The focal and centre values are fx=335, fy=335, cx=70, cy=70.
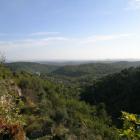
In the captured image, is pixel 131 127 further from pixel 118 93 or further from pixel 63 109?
pixel 118 93

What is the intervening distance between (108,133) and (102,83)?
42209 mm

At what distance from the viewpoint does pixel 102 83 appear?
90312mm

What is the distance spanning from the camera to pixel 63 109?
44.2m

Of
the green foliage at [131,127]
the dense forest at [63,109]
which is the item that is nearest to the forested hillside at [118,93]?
the dense forest at [63,109]

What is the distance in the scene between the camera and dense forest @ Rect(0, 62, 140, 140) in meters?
13.4

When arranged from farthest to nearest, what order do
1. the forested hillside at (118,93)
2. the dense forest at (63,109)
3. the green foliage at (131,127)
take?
the forested hillside at (118,93) < the dense forest at (63,109) < the green foliage at (131,127)

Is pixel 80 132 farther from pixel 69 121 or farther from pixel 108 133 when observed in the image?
pixel 108 133

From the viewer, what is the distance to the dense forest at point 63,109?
13391mm

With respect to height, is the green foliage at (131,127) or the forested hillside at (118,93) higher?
the green foliage at (131,127)

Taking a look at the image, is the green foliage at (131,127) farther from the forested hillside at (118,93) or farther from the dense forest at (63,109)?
the forested hillside at (118,93)

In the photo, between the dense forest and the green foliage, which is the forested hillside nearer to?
the dense forest

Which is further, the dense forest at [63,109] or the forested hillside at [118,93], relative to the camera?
the forested hillside at [118,93]

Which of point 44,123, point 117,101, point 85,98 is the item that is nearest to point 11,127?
point 44,123

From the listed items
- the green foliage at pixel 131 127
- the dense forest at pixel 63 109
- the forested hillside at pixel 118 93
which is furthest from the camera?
the forested hillside at pixel 118 93
